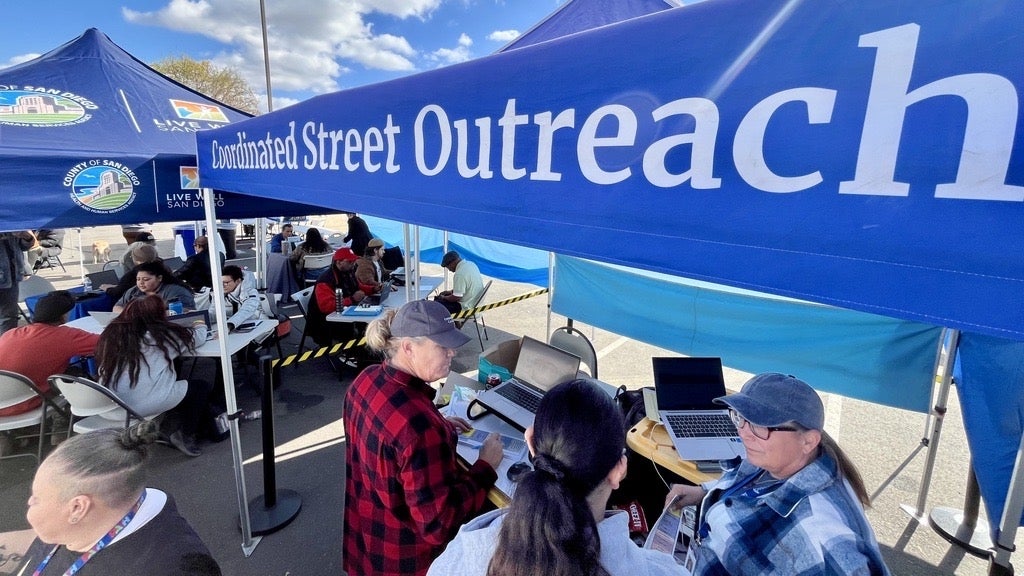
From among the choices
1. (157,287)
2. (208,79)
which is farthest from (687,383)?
(208,79)

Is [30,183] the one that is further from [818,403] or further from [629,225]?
[818,403]

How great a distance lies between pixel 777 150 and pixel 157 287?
19.3 feet

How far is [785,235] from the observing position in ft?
2.66

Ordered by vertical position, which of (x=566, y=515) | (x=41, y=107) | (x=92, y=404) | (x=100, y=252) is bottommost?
(x=100, y=252)

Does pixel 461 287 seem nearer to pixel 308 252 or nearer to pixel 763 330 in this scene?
pixel 763 330

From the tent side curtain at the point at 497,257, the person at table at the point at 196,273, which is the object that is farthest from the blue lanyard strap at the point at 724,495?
the person at table at the point at 196,273

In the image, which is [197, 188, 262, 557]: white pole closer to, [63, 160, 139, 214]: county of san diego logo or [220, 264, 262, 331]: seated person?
[63, 160, 139, 214]: county of san diego logo

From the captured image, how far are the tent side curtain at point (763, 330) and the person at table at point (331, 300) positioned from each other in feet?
8.84

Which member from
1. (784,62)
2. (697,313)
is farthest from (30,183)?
(697,313)

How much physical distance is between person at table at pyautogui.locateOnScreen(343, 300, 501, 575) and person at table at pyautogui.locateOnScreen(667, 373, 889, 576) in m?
0.89

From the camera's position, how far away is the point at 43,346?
3.55 meters

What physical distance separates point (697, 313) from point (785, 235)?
4111mm

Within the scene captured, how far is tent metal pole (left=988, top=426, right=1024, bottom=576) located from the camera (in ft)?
7.36

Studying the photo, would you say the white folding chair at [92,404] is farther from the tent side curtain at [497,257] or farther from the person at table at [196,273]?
the tent side curtain at [497,257]
